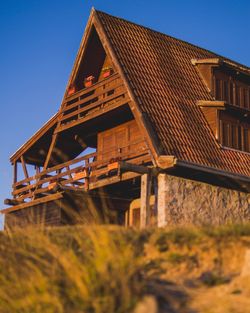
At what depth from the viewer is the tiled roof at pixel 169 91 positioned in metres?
18.2

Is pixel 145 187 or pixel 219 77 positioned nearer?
pixel 145 187

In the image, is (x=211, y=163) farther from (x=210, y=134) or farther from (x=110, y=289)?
(x=110, y=289)

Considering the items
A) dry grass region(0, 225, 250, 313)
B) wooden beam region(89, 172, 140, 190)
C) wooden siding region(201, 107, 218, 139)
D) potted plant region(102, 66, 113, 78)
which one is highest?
potted plant region(102, 66, 113, 78)

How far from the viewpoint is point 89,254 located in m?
8.73

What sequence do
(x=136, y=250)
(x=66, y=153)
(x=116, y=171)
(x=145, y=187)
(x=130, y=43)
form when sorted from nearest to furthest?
(x=136, y=250)
(x=145, y=187)
(x=116, y=171)
(x=130, y=43)
(x=66, y=153)

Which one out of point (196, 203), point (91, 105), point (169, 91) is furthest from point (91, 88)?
point (196, 203)

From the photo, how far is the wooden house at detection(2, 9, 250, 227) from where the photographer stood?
17703mm

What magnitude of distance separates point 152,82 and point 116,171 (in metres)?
3.11

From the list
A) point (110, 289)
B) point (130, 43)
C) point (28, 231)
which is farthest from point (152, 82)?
point (110, 289)

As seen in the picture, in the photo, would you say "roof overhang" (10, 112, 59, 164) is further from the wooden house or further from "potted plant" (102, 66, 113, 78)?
"potted plant" (102, 66, 113, 78)

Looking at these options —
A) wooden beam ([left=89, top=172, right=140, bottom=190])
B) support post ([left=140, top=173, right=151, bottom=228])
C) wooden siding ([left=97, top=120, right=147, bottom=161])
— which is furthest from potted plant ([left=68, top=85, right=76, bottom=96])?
support post ([left=140, top=173, right=151, bottom=228])

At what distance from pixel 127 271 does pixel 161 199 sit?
32.1 feet

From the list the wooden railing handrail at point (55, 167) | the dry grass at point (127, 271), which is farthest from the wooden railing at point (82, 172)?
the dry grass at point (127, 271)

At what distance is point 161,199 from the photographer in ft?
57.2
